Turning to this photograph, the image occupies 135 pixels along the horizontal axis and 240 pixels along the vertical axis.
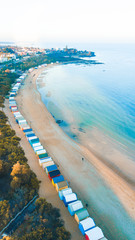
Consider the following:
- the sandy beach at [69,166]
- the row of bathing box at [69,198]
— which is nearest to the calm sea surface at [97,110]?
the sandy beach at [69,166]

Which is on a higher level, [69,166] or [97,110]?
[97,110]

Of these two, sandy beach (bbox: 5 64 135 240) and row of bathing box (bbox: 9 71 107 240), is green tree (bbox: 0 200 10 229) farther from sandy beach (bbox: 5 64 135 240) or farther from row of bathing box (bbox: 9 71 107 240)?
row of bathing box (bbox: 9 71 107 240)

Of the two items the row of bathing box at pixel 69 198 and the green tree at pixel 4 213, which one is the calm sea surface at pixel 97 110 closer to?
the row of bathing box at pixel 69 198

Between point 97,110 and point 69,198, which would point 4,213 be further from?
point 97,110

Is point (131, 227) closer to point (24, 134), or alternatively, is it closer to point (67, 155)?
point (67, 155)

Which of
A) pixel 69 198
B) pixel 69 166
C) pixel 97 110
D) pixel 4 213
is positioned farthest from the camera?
pixel 97 110

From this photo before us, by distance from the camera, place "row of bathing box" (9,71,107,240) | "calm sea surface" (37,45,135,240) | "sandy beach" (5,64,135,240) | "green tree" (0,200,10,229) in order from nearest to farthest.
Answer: "green tree" (0,200,10,229), "row of bathing box" (9,71,107,240), "sandy beach" (5,64,135,240), "calm sea surface" (37,45,135,240)

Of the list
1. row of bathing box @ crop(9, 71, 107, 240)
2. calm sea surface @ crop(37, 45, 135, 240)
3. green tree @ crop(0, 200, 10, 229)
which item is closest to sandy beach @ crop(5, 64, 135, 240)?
row of bathing box @ crop(9, 71, 107, 240)

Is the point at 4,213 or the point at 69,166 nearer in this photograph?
the point at 4,213

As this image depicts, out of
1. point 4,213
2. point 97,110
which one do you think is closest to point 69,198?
point 4,213
